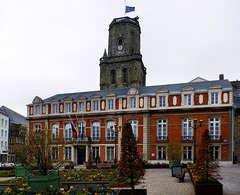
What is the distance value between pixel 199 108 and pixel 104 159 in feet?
51.6

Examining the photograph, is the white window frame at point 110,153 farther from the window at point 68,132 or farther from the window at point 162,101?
the window at point 162,101

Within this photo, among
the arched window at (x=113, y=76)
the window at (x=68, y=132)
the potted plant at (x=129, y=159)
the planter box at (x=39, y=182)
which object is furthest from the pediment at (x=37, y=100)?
the potted plant at (x=129, y=159)

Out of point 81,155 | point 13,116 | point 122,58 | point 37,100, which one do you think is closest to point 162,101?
point 81,155

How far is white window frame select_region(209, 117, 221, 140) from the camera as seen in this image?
34.4 metres

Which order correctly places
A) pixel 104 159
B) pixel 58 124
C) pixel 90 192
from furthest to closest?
pixel 58 124
pixel 104 159
pixel 90 192

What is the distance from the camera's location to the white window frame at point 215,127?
3441 cm

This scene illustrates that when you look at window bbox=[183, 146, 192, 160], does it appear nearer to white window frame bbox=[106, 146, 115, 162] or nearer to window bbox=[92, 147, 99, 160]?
white window frame bbox=[106, 146, 115, 162]

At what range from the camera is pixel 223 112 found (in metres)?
34.2

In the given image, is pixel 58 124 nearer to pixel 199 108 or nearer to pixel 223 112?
pixel 199 108

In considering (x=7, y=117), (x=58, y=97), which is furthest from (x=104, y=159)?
(x=7, y=117)

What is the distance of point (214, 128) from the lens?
3466 cm

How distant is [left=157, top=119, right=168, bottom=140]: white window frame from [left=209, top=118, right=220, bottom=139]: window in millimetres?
6071

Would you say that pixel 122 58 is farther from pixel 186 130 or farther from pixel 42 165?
pixel 42 165

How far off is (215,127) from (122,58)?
95.9 feet
